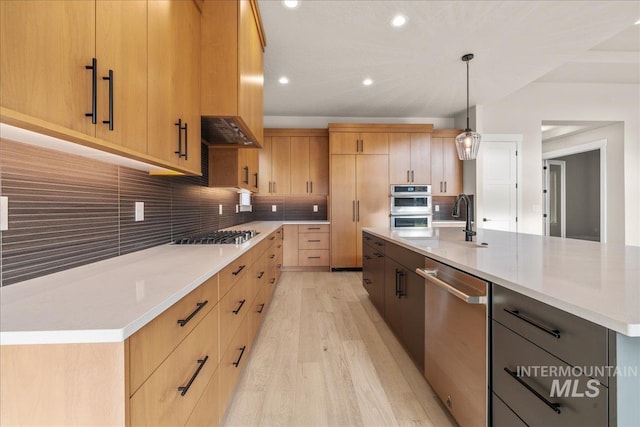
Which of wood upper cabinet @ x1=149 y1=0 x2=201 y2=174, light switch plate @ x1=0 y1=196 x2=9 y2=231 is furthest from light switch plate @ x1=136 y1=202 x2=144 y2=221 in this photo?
light switch plate @ x1=0 y1=196 x2=9 y2=231

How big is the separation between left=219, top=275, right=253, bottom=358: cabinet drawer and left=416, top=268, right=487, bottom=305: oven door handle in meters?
1.10

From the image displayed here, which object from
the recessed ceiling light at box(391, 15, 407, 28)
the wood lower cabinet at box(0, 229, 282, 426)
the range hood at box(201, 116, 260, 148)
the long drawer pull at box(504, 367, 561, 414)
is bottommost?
the long drawer pull at box(504, 367, 561, 414)

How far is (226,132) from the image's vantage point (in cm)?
235

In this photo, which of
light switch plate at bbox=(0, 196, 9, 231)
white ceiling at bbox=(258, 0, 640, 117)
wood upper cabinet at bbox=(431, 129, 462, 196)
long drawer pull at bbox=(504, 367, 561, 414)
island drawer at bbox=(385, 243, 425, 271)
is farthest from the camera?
wood upper cabinet at bbox=(431, 129, 462, 196)

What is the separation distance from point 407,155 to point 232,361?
14.6ft

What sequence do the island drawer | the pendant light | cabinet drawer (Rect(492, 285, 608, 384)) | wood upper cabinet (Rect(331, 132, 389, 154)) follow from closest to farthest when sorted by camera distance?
cabinet drawer (Rect(492, 285, 608, 384)) < the island drawer < the pendant light < wood upper cabinet (Rect(331, 132, 389, 154))

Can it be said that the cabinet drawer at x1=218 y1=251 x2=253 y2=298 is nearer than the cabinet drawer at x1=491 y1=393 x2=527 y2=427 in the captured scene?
No

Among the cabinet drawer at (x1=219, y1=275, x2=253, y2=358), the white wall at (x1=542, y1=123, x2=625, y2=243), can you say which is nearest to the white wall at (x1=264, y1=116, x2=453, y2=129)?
the white wall at (x1=542, y1=123, x2=625, y2=243)

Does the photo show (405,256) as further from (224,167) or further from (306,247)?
(306,247)

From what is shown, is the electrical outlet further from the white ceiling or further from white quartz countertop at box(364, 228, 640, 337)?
the white ceiling

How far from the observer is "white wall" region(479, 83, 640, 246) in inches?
187

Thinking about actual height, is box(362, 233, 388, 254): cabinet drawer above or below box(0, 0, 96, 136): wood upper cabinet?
below

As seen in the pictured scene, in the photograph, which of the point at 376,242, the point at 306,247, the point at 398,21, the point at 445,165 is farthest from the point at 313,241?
the point at 398,21

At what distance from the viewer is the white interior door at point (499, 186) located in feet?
15.9
